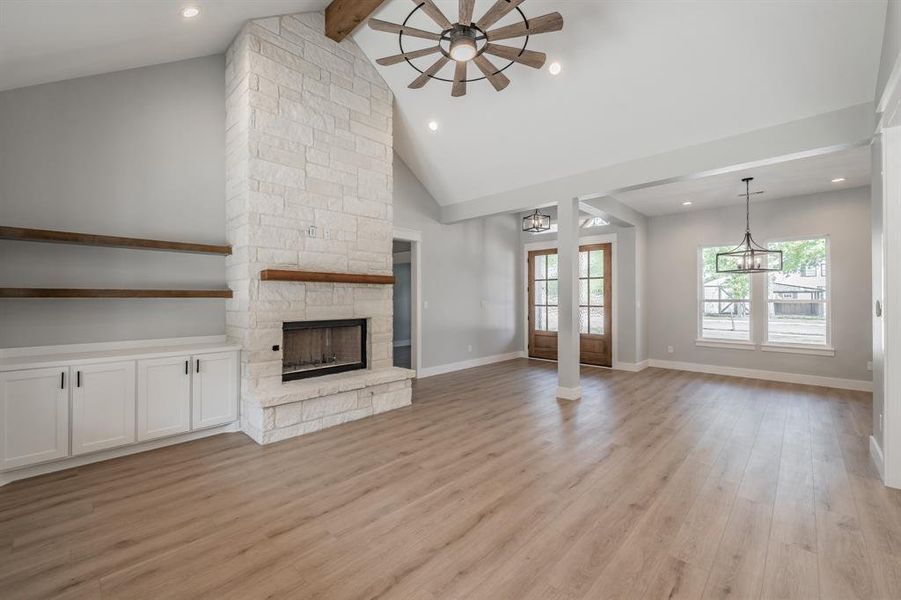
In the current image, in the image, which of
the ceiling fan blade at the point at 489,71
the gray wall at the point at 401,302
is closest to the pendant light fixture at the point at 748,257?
the ceiling fan blade at the point at 489,71

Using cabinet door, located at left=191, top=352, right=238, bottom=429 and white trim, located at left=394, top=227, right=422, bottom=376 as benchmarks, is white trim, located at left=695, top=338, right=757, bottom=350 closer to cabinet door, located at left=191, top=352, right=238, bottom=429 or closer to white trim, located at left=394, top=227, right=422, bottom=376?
white trim, located at left=394, top=227, right=422, bottom=376

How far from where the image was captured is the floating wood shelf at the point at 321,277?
146 inches

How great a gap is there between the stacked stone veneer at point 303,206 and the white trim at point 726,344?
5.24m

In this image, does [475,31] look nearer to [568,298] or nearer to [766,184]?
[568,298]

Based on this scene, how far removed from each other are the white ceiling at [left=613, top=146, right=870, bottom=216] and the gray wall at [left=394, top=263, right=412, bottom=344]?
4672 millimetres

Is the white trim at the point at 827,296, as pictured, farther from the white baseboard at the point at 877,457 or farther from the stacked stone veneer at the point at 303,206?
the stacked stone veneer at the point at 303,206

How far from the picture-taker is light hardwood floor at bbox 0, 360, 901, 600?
1.80 meters

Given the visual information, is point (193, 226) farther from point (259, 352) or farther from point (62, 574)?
point (62, 574)

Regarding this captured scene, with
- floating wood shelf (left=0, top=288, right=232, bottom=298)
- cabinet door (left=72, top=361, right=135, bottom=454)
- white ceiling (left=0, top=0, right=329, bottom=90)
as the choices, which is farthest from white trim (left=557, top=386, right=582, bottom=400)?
white ceiling (left=0, top=0, right=329, bottom=90)

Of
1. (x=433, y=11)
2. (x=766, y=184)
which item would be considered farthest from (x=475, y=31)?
(x=766, y=184)

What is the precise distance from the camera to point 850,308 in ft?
18.3

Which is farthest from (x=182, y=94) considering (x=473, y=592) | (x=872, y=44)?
(x=872, y=44)

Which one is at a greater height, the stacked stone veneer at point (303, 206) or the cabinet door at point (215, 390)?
the stacked stone veneer at point (303, 206)

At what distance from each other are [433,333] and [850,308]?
600 centimetres
